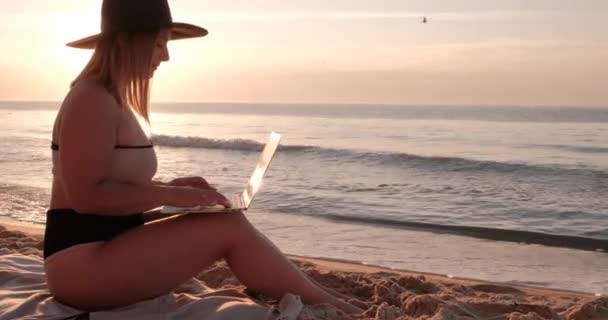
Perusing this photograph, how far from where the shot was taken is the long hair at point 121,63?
10.0 ft

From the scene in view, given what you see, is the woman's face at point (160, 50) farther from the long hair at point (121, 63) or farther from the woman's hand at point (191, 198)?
the woman's hand at point (191, 198)

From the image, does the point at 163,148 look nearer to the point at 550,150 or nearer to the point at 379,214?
the point at 550,150

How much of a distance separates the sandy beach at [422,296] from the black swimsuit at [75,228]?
35.1 inches

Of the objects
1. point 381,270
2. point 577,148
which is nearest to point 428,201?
point 381,270

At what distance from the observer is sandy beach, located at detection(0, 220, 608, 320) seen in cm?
371

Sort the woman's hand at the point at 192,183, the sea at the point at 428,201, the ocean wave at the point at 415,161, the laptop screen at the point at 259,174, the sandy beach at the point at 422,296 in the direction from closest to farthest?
the laptop screen at the point at 259,174 < the woman's hand at the point at 192,183 < the sandy beach at the point at 422,296 < the sea at the point at 428,201 < the ocean wave at the point at 415,161

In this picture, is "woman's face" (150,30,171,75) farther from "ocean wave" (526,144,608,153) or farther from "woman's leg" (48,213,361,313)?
"ocean wave" (526,144,608,153)

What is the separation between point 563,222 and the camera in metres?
8.23

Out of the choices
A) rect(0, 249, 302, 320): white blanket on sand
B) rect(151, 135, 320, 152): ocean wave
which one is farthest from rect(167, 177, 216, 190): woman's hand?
rect(151, 135, 320, 152): ocean wave

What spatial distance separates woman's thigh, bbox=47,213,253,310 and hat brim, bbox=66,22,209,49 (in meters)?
0.79

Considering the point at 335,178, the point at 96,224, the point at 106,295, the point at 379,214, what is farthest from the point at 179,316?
the point at 335,178

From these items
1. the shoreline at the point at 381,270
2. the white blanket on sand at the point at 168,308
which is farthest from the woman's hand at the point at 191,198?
the shoreline at the point at 381,270

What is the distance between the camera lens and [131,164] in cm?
314

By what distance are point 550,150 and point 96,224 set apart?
51.2 feet
